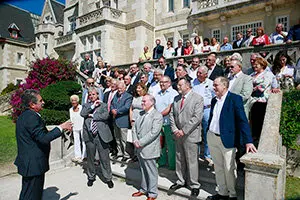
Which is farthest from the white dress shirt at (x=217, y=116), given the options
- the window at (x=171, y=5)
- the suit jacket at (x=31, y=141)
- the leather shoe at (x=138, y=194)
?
the window at (x=171, y=5)

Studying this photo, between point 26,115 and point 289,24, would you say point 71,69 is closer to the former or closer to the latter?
point 26,115

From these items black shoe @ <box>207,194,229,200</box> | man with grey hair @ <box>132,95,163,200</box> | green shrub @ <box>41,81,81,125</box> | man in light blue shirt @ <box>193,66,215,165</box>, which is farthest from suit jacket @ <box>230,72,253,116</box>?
green shrub @ <box>41,81,81,125</box>

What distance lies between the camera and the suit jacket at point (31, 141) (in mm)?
3111

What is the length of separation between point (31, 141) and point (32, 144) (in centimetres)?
5

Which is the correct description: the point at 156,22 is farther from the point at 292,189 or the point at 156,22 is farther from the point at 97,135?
the point at 292,189

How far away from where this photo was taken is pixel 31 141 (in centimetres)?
316

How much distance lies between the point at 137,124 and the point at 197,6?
12.4m

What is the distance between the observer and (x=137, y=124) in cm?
416

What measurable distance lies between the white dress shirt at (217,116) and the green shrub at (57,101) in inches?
319

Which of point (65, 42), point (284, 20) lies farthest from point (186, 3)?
point (65, 42)

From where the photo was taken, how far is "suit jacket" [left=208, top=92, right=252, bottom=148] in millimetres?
3209

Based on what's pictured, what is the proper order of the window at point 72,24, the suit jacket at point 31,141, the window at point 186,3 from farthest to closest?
the window at point 72,24 → the window at point 186,3 → the suit jacket at point 31,141

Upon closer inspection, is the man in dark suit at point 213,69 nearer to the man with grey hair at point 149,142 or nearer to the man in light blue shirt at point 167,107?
the man in light blue shirt at point 167,107

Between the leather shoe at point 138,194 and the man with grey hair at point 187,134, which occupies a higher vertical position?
the man with grey hair at point 187,134
